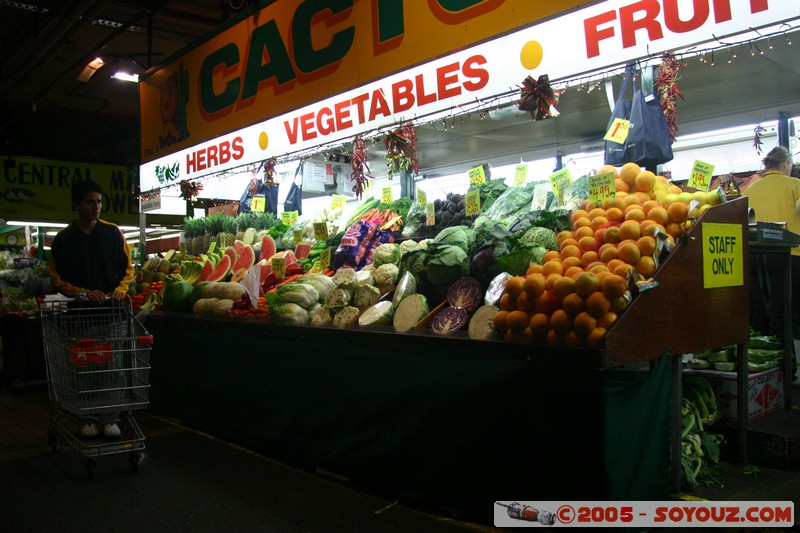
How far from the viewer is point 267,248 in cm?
597

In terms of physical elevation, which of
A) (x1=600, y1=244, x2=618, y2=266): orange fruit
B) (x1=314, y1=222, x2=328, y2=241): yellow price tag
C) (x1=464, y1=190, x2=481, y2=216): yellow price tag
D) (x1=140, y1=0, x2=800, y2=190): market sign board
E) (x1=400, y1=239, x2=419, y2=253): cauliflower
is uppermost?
(x1=140, y1=0, x2=800, y2=190): market sign board

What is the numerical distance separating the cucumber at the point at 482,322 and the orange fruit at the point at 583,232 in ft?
1.81

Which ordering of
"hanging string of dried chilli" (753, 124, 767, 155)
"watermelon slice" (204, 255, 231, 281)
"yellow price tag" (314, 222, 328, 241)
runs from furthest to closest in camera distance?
"hanging string of dried chilli" (753, 124, 767, 155) → "watermelon slice" (204, 255, 231, 281) → "yellow price tag" (314, 222, 328, 241)

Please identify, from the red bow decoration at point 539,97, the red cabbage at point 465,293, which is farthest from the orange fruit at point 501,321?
the red bow decoration at point 539,97

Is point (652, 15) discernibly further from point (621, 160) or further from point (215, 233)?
point (215, 233)

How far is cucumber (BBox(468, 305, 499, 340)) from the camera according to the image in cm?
300

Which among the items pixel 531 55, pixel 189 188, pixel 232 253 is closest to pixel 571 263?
pixel 531 55

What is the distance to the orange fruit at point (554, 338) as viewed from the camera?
2595 millimetres

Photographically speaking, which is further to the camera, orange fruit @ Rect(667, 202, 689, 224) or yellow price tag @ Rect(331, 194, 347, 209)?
yellow price tag @ Rect(331, 194, 347, 209)

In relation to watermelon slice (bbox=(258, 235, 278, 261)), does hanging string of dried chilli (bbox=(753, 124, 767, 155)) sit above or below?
above

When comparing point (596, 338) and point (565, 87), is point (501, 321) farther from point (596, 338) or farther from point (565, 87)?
point (565, 87)

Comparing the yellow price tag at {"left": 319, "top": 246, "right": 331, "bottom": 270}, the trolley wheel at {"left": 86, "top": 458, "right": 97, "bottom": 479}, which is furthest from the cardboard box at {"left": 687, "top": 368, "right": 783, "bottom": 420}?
the trolley wheel at {"left": 86, "top": 458, "right": 97, "bottom": 479}

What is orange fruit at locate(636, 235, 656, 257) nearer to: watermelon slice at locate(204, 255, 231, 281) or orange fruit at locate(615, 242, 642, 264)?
orange fruit at locate(615, 242, 642, 264)

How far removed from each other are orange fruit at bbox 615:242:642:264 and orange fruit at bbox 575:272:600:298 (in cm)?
24
